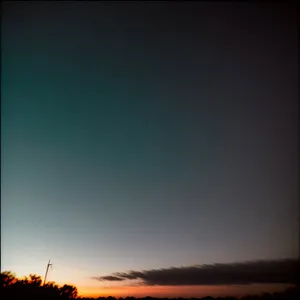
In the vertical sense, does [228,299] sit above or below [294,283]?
below

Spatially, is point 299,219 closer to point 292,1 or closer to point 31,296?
point 292,1

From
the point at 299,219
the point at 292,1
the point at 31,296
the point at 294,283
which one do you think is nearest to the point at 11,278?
the point at 31,296

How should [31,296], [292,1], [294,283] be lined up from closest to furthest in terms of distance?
1. [292,1]
2. [294,283]
3. [31,296]

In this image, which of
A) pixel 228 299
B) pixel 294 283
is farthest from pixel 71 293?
pixel 294 283

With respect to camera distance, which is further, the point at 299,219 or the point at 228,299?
the point at 228,299

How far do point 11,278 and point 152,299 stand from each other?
1200 cm

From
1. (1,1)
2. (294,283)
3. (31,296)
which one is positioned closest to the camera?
(1,1)

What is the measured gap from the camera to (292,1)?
662 centimetres

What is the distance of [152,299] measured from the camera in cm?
2772

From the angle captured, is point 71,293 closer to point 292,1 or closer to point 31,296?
point 31,296

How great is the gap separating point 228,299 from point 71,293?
13.8 metres

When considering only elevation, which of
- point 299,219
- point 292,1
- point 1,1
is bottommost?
point 299,219

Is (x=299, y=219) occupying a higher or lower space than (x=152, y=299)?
higher

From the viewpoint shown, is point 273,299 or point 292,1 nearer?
point 292,1
